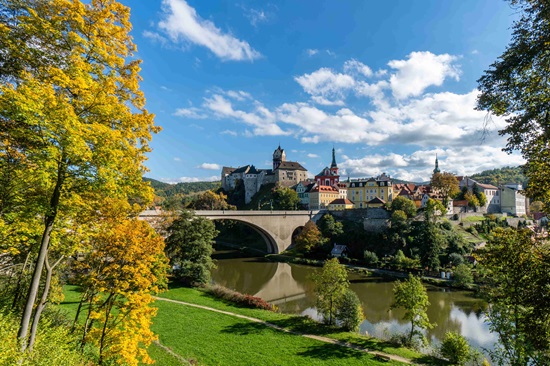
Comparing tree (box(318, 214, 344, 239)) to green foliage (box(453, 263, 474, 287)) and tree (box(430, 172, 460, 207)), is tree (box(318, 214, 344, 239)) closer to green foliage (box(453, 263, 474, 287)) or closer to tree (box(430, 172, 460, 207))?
tree (box(430, 172, 460, 207))

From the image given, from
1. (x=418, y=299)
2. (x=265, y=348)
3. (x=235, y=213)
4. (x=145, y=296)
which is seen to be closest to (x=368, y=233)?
(x=235, y=213)

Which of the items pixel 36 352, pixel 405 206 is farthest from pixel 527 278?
pixel 405 206

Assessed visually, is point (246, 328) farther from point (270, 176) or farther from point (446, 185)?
point (270, 176)

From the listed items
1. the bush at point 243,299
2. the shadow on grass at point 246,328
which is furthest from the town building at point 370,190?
the shadow on grass at point 246,328

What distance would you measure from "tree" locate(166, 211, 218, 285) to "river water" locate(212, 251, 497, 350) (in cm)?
655

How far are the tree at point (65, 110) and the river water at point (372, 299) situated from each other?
14.3 meters

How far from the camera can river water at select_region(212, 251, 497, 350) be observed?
20328 millimetres

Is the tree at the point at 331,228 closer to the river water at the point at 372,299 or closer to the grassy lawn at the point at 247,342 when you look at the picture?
the river water at the point at 372,299

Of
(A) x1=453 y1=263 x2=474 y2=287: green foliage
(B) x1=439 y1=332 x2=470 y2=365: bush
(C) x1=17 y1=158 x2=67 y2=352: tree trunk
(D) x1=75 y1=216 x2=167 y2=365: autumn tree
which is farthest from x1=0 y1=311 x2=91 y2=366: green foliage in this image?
(A) x1=453 y1=263 x2=474 y2=287: green foliage

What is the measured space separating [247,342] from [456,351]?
1060 cm

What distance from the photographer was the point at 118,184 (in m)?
6.54

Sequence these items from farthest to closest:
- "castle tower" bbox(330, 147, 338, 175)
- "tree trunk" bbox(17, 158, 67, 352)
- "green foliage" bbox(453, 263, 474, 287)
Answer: "castle tower" bbox(330, 147, 338, 175), "green foliage" bbox(453, 263, 474, 287), "tree trunk" bbox(17, 158, 67, 352)

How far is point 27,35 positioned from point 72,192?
10.7 ft

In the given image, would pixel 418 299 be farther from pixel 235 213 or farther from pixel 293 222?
pixel 293 222
